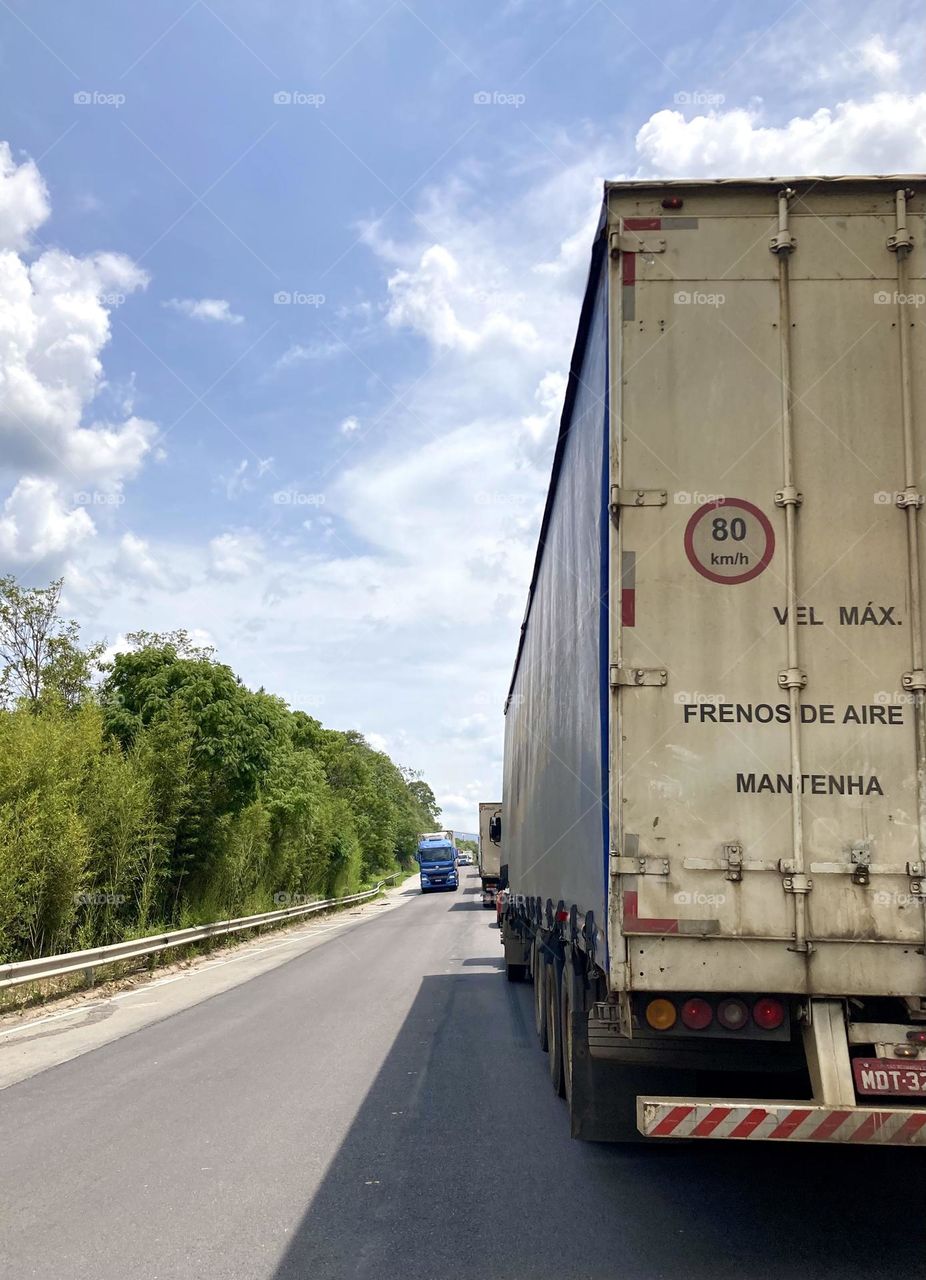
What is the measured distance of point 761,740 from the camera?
192 inches

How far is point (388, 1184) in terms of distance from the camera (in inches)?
233

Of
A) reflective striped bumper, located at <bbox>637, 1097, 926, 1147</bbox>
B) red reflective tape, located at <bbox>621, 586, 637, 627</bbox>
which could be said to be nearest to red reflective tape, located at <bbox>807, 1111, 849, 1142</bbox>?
reflective striped bumper, located at <bbox>637, 1097, 926, 1147</bbox>

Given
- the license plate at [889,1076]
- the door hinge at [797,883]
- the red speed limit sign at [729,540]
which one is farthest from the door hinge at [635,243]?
the license plate at [889,1076]

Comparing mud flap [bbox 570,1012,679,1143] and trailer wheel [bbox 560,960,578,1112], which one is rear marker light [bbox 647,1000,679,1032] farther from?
trailer wheel [bbox 560,960,578,1112]

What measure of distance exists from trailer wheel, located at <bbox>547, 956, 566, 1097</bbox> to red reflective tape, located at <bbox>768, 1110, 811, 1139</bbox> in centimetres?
368

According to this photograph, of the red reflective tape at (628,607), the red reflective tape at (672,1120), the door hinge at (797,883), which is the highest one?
the red reflective tape at (628,607)

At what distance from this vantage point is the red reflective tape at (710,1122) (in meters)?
4.44

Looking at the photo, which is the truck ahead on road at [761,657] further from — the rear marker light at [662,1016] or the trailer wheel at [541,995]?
the trailer wheel at [541,995]

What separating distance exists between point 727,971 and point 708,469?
2.38 metres

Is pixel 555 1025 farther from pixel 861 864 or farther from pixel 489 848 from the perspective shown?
pixel 489 848

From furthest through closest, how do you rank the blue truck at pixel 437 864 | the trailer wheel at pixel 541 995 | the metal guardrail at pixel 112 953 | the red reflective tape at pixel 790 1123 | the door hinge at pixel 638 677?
the blue truck at pixel 437 864
the metal guardrail at pixel 112 953
the trailer wheel at pixel 541 995
the door hinge at pixel 638 677
the red reflective tape at pixel 790 1123

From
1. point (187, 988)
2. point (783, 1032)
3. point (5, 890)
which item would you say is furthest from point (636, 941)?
point (187, 988)

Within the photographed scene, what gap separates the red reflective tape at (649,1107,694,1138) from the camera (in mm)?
4477

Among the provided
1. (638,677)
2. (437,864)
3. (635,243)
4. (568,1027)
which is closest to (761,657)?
(638,677)
